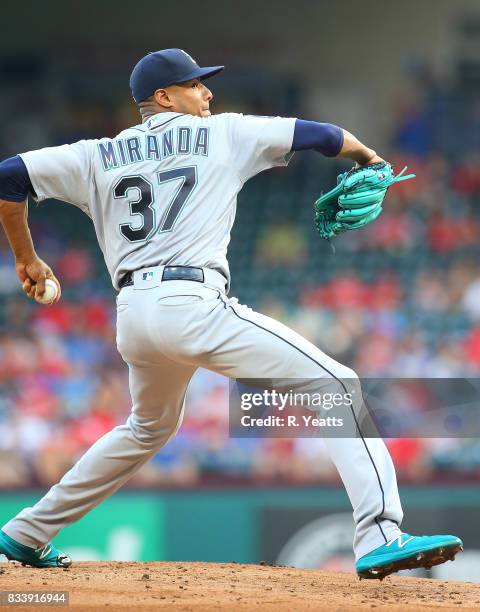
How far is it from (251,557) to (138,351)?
3542 millimetres

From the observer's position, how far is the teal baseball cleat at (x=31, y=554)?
388 cm

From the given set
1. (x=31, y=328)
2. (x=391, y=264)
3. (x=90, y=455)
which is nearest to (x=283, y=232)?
(x=391, y=264)

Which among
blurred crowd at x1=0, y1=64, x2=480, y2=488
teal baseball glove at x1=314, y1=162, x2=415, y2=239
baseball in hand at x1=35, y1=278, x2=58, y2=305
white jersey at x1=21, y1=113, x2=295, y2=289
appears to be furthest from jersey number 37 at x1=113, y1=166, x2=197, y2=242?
blurred crowd at x1=0, y1=64, x2=480, y2=488

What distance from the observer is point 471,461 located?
23.0 ft

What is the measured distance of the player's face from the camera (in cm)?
365

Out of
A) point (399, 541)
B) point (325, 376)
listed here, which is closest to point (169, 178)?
point (325, 376)

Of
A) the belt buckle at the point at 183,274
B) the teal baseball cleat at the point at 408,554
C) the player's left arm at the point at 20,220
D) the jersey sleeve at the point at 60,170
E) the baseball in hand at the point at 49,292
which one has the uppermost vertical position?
the jersey sleeve at the point at 60,170

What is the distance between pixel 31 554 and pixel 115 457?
0.50 meters

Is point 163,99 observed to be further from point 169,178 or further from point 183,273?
point 183,273

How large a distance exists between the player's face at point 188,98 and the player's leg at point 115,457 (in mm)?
875

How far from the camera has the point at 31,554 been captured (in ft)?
12.9

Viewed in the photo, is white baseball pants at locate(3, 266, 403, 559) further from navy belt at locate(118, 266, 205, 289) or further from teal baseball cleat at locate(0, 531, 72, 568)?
teal baseball cleat at locate(0, 531, 72, 568)

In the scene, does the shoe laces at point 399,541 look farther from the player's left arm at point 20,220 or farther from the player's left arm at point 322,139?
the player's left arm at point 20,220

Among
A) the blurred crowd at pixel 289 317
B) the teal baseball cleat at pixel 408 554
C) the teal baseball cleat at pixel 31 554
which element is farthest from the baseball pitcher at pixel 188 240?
the blurred crowd at pixel 289 317
